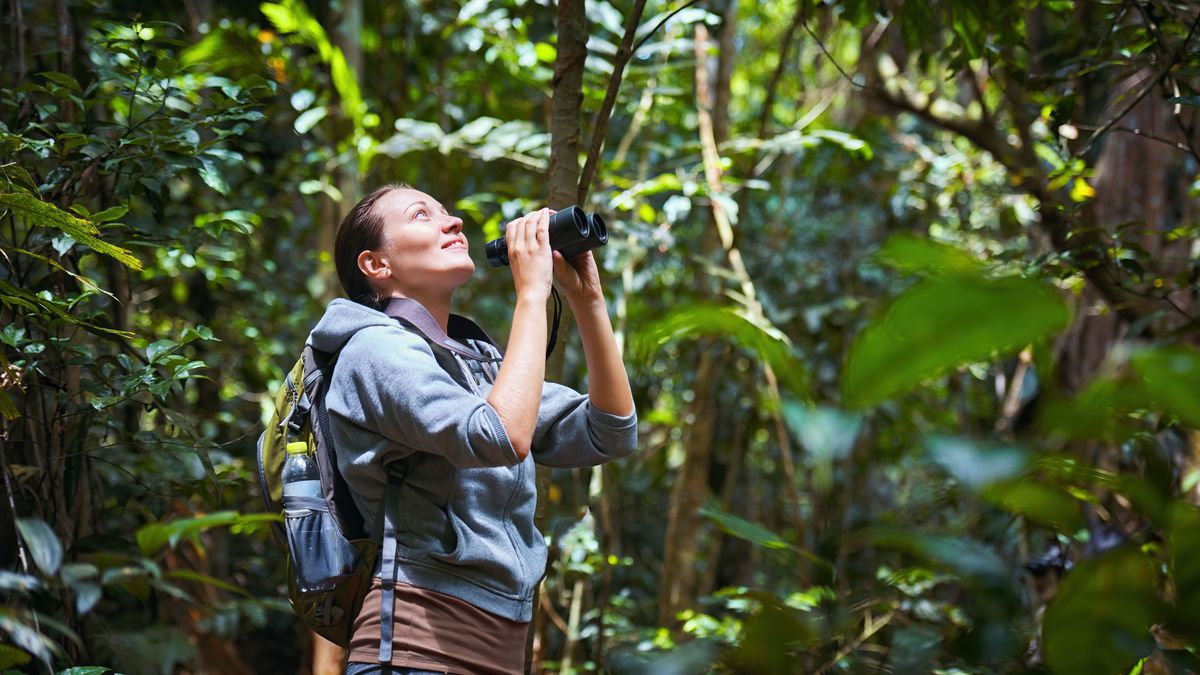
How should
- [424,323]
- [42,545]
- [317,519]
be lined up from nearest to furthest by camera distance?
[42,545] → [317,519] → [424,323]

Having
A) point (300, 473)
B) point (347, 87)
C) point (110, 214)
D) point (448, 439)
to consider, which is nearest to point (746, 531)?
point (448, 439)

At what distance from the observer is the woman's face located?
5.20ft

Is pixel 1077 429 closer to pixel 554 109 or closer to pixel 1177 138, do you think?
pixel 554 109

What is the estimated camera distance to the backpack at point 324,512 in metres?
1.37

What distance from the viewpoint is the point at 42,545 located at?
90 centimetres

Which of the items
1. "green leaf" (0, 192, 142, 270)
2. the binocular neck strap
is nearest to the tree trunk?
the binocular neck strap

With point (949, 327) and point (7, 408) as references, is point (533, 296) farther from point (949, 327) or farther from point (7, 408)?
point (949, 327)

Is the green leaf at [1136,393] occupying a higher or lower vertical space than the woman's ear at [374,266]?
higher

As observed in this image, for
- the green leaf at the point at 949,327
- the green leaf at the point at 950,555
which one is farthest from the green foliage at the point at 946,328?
the green leaf at the point at 950,555

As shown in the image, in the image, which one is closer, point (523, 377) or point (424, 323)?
point (523, 377)

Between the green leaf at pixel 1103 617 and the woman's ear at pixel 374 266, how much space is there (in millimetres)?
1280

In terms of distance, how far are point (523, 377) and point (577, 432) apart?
0.90ft

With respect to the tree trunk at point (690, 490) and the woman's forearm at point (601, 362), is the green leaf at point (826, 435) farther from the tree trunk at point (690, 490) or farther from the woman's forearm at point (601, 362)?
the tree trunk at point (690, 490)

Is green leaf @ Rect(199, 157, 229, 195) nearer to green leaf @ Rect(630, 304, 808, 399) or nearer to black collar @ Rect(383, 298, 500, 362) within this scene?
black collar @ Rect(383, 298, 500, 362)
